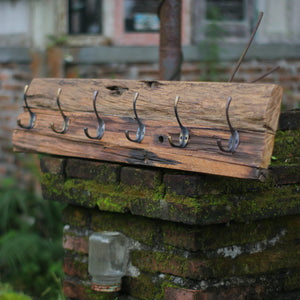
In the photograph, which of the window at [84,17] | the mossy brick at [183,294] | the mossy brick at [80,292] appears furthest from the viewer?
the window at [84,17]

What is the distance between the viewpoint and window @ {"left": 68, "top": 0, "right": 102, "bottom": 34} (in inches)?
173

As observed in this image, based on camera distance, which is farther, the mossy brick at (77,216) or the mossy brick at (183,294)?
the mossy brick at (77,216)

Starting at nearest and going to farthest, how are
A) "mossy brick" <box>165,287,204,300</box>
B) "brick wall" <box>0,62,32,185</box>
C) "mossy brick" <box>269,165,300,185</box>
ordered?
"mossy brick" <box>165,287,204,300</box> < "mossy brick" <box>269,165,300,185</box> < "brick wall" <box>0,62,32,185</box>

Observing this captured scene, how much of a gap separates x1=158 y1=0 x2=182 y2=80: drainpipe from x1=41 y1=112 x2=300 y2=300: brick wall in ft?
1.90

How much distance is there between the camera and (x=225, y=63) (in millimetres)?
4387

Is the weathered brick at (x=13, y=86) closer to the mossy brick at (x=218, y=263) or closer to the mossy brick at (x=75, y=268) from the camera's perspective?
the mossy brick at (x=75, y=268)

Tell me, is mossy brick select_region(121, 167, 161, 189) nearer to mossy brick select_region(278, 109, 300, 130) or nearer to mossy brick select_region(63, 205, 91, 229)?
mossy brick select_region(63, 205, 91, 229)

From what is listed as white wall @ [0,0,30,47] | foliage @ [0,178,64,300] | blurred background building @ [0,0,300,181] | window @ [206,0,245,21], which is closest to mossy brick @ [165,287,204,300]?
foliage @ [0,178,64,300]

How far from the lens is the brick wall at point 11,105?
4.49m

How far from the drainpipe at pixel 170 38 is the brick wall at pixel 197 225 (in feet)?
1.90

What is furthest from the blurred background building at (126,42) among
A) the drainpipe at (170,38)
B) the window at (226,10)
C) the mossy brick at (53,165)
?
the mossy brick at (53,165)

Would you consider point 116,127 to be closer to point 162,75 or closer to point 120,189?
point 120,189

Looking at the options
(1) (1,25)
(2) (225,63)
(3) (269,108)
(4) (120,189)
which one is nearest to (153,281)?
(4) (120,189)

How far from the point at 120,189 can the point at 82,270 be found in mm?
403
